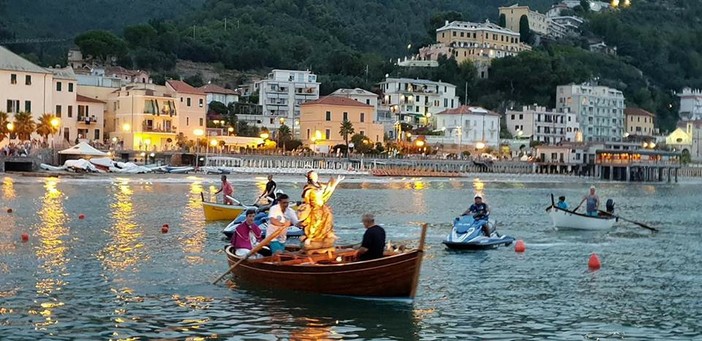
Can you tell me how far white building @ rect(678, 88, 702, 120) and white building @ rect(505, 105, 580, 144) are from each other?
1864 inches

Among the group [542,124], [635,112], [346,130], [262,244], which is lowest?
[262,244]

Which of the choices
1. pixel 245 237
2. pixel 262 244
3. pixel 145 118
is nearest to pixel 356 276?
pixel 262 244

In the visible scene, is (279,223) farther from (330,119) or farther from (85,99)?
(330,119)

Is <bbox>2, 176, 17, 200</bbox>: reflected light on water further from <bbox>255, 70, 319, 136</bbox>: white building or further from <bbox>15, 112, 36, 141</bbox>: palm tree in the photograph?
<bbox>255, 70, 319, 136</bbox>: white building

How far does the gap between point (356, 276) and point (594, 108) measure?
14598 cm

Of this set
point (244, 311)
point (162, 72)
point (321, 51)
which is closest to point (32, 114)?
point (162, 72)

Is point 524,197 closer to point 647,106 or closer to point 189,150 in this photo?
point 189,150

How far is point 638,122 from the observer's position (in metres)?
169

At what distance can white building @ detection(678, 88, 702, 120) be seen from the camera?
7515 inches

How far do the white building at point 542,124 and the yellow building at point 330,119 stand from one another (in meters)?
34.8

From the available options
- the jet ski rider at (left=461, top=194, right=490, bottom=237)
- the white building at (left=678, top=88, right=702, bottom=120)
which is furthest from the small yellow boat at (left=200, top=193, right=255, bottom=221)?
the white building at (left=678, top=88, right=702, bottom=120)

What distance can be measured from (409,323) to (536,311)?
3.34 meters

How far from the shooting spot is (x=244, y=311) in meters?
20.2

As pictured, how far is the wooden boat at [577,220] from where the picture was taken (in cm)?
4084
